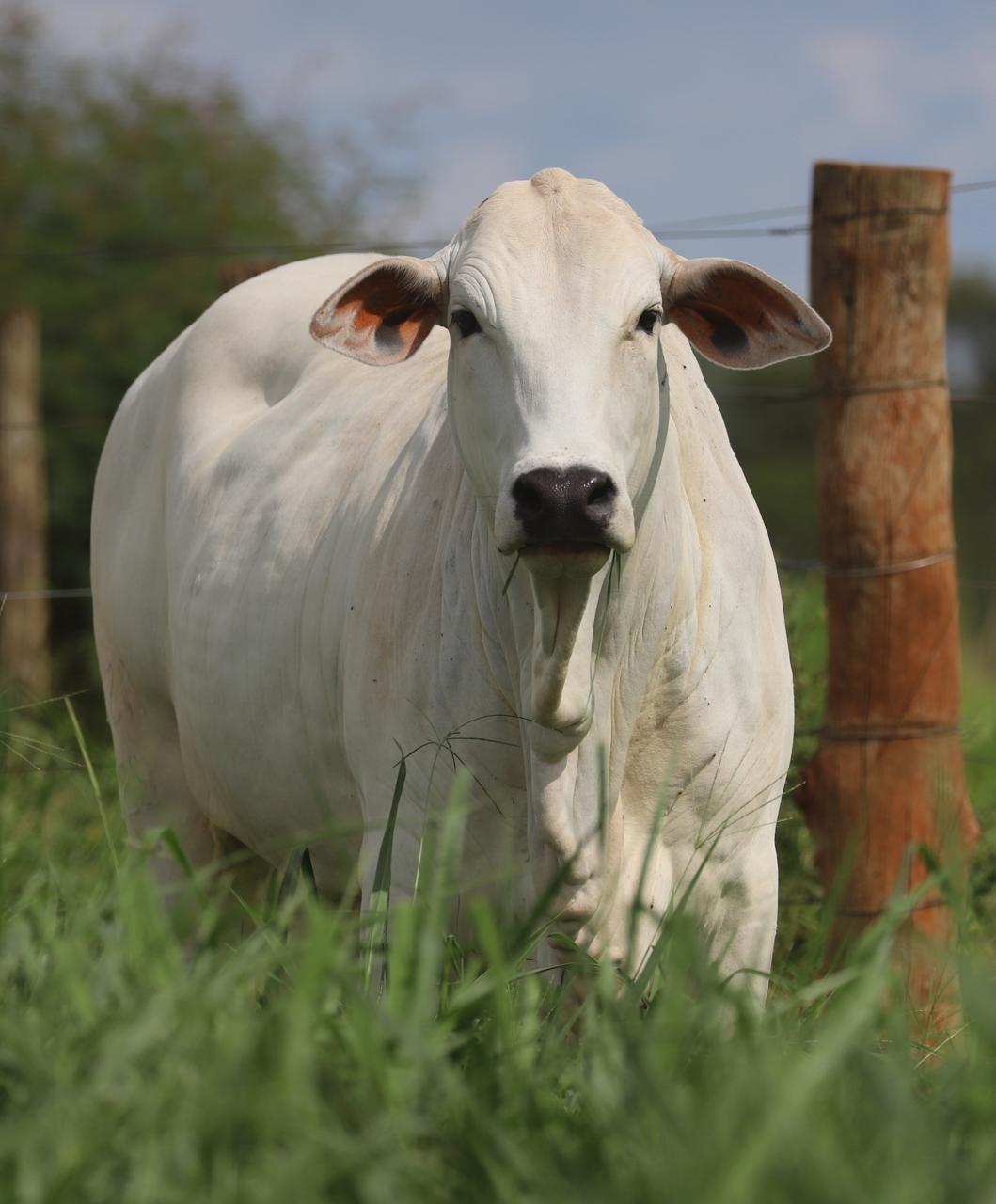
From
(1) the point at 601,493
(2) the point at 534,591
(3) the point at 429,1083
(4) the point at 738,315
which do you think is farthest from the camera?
(4) the point at 738,315

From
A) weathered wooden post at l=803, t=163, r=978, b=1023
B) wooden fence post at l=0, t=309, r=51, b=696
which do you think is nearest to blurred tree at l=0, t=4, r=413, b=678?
wooden fence post at l=0, t=309, r=51, b=696

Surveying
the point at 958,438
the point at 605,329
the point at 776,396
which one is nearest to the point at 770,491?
the point at 958,438


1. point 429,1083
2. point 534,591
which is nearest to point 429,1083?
point 429,1083

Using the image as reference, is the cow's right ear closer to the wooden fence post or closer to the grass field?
the grass field

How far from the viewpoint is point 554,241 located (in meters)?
2.81

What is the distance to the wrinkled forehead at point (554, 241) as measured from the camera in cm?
276

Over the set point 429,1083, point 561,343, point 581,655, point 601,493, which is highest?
point 561,343

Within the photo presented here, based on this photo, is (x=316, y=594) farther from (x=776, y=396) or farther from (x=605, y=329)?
(x=776, y=396)

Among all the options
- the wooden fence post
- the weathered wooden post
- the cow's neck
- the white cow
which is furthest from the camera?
the wooden fence post

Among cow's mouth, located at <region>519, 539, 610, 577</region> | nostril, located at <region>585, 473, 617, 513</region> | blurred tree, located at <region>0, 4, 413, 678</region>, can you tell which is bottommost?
cow's mouth, located at <region>519, 539, 610, 577</region>

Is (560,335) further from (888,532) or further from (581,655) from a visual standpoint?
(888,532)

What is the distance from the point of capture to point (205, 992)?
189 cm

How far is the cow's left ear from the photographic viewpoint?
2.99m

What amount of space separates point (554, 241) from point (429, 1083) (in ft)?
5.00
